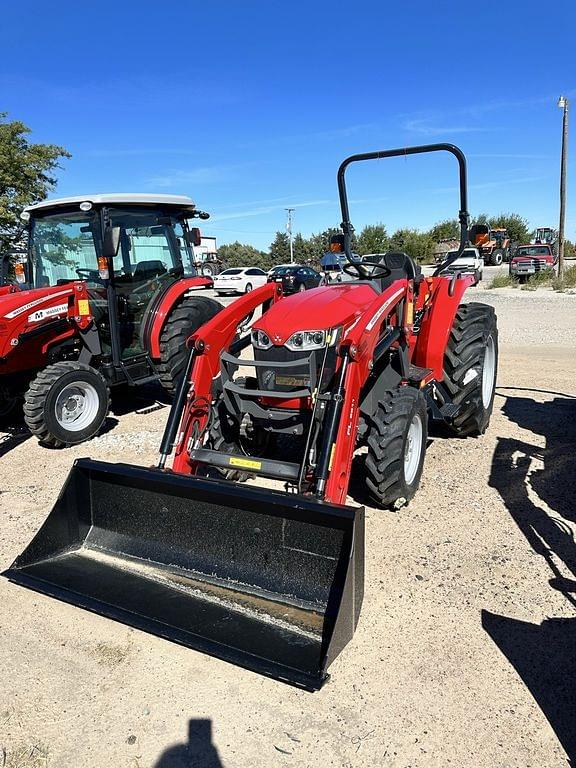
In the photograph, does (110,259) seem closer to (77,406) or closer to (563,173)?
(77,406)

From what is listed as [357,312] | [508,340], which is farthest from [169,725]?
[508,340]

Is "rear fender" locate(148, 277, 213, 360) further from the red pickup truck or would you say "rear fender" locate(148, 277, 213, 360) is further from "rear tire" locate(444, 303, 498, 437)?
the red pickup truck

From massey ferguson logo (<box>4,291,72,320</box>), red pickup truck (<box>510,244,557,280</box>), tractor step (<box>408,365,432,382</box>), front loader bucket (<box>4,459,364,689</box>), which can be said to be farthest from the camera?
red pickup truck (<box>510,244,557,280</box>)

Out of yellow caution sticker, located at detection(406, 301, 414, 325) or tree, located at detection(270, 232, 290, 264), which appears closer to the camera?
yellow caution sticker, located at detection(406, 301, 414, 325)

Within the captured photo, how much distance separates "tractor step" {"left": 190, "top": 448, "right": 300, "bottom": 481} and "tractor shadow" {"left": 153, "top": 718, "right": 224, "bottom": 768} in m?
1.37

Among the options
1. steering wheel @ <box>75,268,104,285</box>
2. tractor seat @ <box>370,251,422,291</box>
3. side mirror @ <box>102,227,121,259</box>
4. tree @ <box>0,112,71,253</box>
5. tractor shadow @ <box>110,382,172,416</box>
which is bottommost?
tractor shadow @ <box>110,382,172,416</box>

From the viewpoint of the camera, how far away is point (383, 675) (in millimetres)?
2580

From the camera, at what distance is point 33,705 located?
2.47m

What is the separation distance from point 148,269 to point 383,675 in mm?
5212

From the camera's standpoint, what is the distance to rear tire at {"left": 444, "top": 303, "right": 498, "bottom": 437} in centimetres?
495

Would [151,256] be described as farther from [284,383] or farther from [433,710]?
[433,710]

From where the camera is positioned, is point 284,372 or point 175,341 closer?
point 284,372

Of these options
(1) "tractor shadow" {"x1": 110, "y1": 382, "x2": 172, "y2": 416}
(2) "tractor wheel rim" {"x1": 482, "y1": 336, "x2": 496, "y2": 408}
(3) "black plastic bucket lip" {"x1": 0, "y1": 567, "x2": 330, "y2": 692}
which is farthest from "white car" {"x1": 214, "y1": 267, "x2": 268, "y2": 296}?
(3) "black plastic bucket lip" {"x1": 0, "y1": 567, "x2": 330, "y2": 692}

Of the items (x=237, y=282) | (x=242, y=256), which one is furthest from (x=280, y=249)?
(x=237, y=282)
